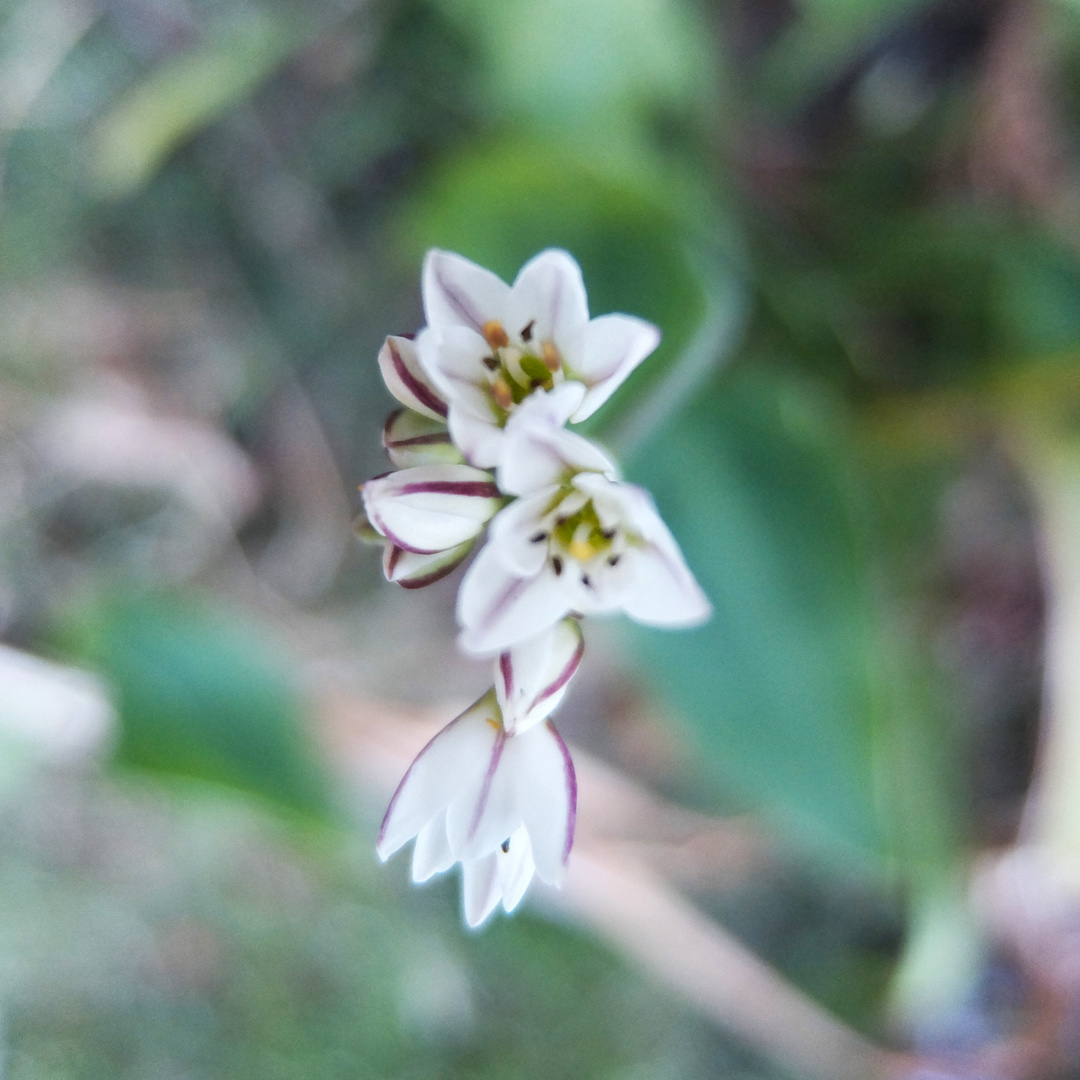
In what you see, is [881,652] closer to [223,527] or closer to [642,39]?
[642,39]

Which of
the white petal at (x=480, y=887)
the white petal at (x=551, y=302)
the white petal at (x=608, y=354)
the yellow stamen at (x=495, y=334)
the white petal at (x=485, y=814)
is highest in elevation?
the yellow stamen at (x=495, y=334)

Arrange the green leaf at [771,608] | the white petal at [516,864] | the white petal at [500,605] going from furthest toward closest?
the green leaf at [771,608]
the white petal at [516,864]
the white petal at [500,605]

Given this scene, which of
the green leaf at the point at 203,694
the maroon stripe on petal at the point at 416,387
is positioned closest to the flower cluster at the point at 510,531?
the maroon stripe on petal at the point at 416,387

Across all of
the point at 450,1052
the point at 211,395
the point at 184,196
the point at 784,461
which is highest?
the point at 184,196

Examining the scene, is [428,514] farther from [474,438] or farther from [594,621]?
[594,621]

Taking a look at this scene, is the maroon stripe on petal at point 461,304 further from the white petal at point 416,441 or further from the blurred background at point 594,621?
the blurred background at point 594,621

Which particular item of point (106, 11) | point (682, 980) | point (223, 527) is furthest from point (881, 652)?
point (106, 11)

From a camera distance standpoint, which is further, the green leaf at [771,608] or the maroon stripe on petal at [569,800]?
the green leaf at [771,608]
